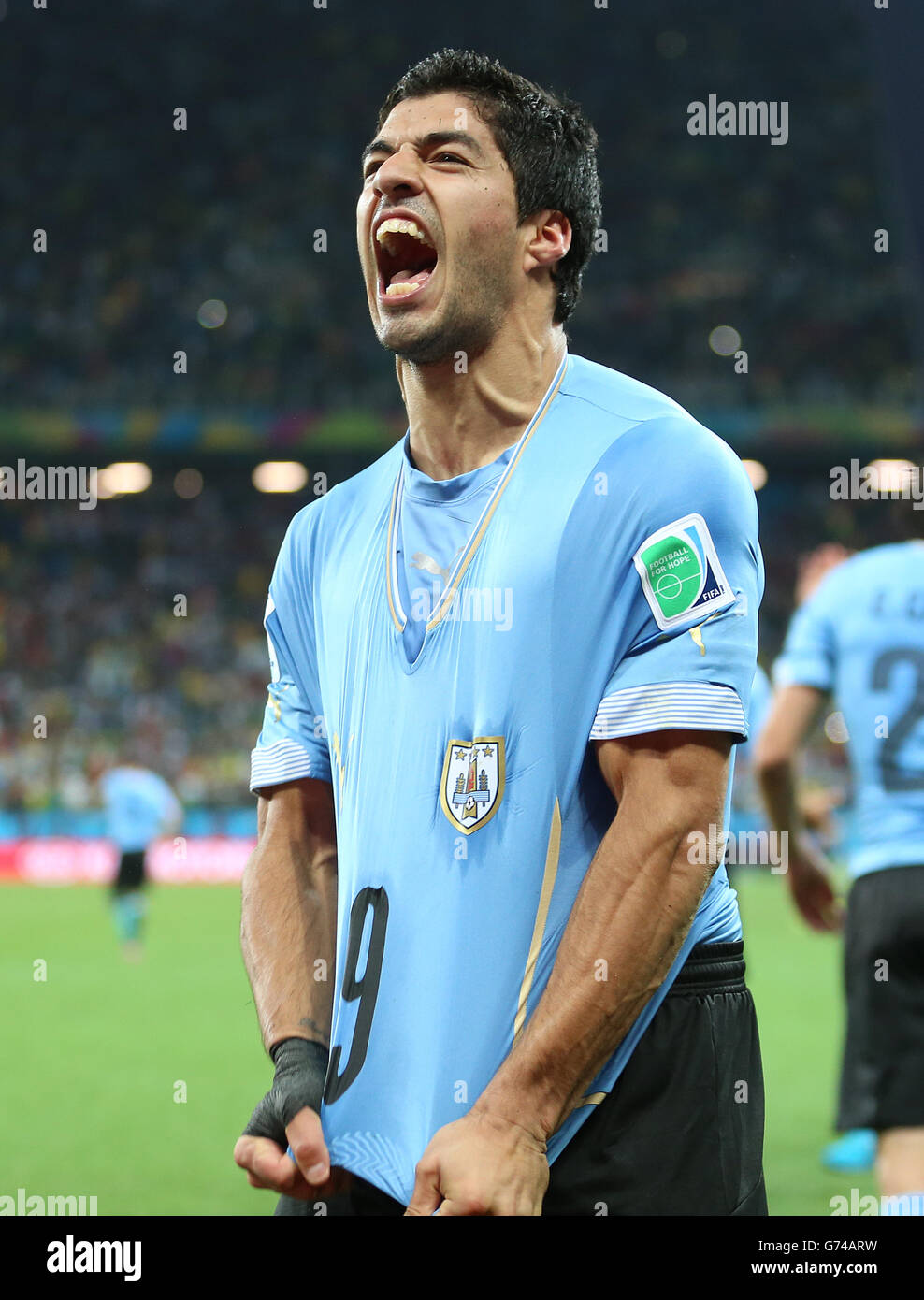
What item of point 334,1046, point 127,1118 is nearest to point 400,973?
point 334,1046

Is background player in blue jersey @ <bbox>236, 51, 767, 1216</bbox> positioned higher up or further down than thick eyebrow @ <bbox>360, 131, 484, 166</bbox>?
further down

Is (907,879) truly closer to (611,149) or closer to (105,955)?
(105,955)

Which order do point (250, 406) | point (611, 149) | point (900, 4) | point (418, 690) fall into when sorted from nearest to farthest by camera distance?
point (418, 690)
point (900, 4)
point (250, 406)
point (611, 149)

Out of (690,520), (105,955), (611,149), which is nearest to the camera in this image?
(690,520)

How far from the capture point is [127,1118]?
572 centimetres

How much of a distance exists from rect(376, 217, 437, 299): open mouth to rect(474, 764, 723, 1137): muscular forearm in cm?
68

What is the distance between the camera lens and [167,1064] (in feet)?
22.0

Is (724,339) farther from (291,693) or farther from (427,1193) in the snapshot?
(427,1193)

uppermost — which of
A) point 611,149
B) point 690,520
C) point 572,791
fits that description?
point 611,149

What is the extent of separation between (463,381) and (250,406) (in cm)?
1786

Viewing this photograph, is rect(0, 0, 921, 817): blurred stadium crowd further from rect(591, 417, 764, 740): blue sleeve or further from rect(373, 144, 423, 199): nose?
rect(591, 417, 764, 740): blue sleeve

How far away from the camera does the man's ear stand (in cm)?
175

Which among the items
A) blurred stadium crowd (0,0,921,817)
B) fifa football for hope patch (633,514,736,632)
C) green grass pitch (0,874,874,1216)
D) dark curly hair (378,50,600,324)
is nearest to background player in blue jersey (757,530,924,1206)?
green grass pitch (0,874,874,1216)

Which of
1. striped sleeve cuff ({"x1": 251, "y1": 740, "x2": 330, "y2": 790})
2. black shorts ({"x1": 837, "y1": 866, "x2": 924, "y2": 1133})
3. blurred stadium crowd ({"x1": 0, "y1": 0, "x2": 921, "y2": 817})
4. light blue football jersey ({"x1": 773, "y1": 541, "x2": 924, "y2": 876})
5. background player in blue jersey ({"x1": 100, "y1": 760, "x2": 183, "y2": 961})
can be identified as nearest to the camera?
striped sleeve cuff ({"x1": 251, "y1": 740, "x2": 330, "y2": 790})
